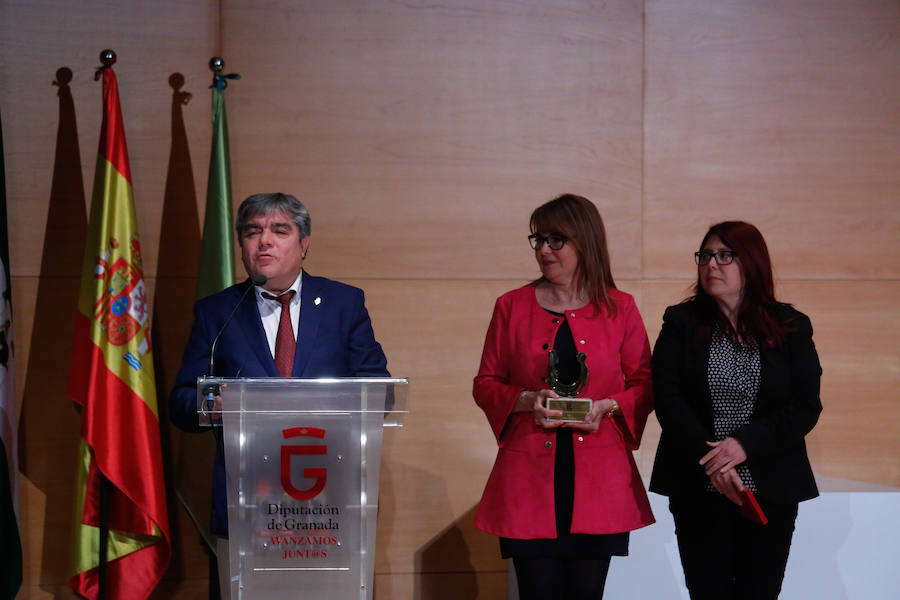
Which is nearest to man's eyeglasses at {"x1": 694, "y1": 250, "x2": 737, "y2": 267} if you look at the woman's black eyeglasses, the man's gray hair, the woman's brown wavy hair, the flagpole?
the woman's black eyeglasses

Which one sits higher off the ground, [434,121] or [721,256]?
[434,121]

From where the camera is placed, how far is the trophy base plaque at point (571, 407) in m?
2.37

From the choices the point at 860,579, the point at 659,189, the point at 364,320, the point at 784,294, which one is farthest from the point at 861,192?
the point at 364,320

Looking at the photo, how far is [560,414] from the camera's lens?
2.39 meters

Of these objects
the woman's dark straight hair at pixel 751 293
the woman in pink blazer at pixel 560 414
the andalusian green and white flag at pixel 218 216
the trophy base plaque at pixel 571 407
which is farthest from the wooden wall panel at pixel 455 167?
the trophy base plaque at pixel 571 407

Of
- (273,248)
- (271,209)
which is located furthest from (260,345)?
(271,209)

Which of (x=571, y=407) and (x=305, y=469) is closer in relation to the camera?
(x=305, y=469)

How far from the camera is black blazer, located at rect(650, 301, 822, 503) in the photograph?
2.45 metres

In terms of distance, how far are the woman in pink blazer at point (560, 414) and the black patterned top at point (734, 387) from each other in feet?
0.66

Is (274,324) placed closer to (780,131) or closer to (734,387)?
(734,387)

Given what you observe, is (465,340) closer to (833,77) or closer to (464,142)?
(464,142)

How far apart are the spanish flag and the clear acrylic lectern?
1515 millimetres

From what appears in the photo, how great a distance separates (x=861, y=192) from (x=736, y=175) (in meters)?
0.58

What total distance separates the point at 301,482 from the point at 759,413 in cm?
128
